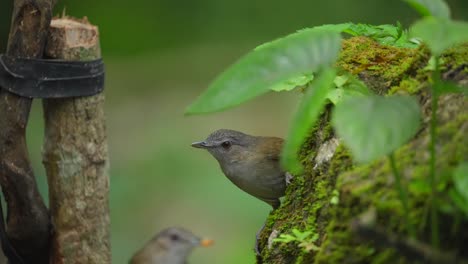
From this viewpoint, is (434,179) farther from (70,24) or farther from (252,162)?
(252,162)

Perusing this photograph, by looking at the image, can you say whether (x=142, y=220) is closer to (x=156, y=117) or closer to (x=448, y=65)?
(x=156, y=117)

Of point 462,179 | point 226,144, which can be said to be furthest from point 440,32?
point 226,144

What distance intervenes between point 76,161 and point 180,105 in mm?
5702

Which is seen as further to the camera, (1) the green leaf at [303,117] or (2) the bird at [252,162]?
(2) the bird at [252,162]

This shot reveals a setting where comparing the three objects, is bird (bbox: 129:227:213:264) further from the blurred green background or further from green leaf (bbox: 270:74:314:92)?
the blurred green background

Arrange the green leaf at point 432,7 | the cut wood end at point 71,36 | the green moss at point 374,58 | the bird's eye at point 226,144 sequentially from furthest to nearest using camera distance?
the bird's eye at point 226,144 < the green moss at point 374,58 < the cut wood end at point 71,36 < the green leaf at point 432,7

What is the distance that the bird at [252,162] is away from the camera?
4777mm

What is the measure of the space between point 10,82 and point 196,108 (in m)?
1.51

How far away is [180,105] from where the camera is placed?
9547 mm

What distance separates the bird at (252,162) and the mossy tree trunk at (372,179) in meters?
0.28

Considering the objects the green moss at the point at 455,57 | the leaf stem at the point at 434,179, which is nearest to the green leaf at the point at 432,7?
the leaf stem at the point at 434,179

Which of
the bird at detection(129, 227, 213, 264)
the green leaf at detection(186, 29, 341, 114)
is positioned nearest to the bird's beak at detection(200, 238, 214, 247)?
the bird at detection(129, 227, 213, 264)

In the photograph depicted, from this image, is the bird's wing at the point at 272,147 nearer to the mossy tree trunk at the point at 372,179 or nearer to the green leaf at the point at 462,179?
the mossy tree trunk at the point at 372,179

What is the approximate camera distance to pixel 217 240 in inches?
297
